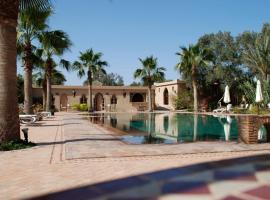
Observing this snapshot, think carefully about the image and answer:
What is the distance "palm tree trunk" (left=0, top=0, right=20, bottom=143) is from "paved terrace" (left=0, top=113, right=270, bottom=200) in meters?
0.92

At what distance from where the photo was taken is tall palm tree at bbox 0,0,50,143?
930 centimetres

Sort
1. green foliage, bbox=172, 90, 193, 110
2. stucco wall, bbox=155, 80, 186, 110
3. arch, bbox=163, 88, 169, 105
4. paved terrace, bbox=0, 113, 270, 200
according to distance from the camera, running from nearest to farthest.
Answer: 1. paved terrace, bbox=0, 113, 270, 200
2. green foliage, bbox=172, 90, 193, 110
3. stucco wall, bbox=155, 80, 186, 110
4. arch, bbox=163, 88, 169, 105

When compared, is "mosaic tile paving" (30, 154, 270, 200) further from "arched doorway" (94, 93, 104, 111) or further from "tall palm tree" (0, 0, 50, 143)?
"arched doorway" (94, 93, 104, 111)

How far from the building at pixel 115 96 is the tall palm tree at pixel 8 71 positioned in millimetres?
29978

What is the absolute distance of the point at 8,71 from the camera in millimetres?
9375

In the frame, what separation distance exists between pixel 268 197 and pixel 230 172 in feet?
5.22

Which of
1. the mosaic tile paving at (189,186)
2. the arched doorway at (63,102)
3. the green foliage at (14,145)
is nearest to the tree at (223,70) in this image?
the arched doorway at (63,102)

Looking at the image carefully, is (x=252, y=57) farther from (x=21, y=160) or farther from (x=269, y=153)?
(x=21, y=160)

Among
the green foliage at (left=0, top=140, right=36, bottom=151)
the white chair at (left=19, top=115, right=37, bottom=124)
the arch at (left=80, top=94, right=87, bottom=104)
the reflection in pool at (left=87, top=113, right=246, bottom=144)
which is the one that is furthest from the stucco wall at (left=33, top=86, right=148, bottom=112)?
the green foliage at (left=0, top=140, right=36, bottom=151)

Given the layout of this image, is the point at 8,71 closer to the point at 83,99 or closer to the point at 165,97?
the point at 83,99

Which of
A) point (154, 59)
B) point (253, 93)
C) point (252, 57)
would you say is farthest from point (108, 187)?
point (154, 59)

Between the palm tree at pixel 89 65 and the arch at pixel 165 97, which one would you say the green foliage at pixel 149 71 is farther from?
the arch at pixel 165 97

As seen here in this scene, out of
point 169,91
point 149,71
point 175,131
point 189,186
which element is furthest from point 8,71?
point 169,91

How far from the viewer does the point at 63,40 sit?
17.4 meters
